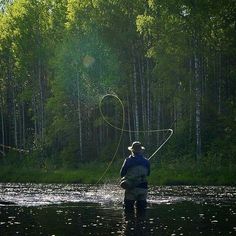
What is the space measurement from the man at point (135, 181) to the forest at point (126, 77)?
13935mm

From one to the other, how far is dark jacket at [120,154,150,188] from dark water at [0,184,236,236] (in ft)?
3.12

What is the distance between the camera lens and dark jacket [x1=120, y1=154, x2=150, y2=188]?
18.3 metres

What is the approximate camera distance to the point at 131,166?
18422 mm

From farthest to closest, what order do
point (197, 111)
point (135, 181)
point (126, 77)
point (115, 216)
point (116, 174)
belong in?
point (126, 77) < point (116, 174) < point (197, 111) < point (135, 181) < point (115, 216)

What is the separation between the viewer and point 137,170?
18328 millimetres

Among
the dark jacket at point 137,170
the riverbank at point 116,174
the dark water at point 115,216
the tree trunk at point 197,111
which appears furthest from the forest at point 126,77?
the dark jacket at point 137,170

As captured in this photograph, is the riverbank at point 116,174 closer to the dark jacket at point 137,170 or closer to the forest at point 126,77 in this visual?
the forest at point 126,77

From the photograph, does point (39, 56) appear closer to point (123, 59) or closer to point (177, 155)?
point (123, 59)

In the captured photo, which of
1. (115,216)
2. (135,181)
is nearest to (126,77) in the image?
(135,181)

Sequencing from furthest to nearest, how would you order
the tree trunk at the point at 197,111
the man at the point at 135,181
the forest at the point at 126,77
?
the forest at the point at 126,77, the tree trunk at the point at 197,111, the man at the point at 135,181

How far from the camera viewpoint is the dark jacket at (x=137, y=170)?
18.3 metres

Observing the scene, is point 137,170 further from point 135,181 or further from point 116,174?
point 116,174

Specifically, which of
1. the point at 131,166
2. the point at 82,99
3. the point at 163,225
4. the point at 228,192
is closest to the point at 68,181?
the point at 82,99

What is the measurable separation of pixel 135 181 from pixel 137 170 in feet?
1.10
